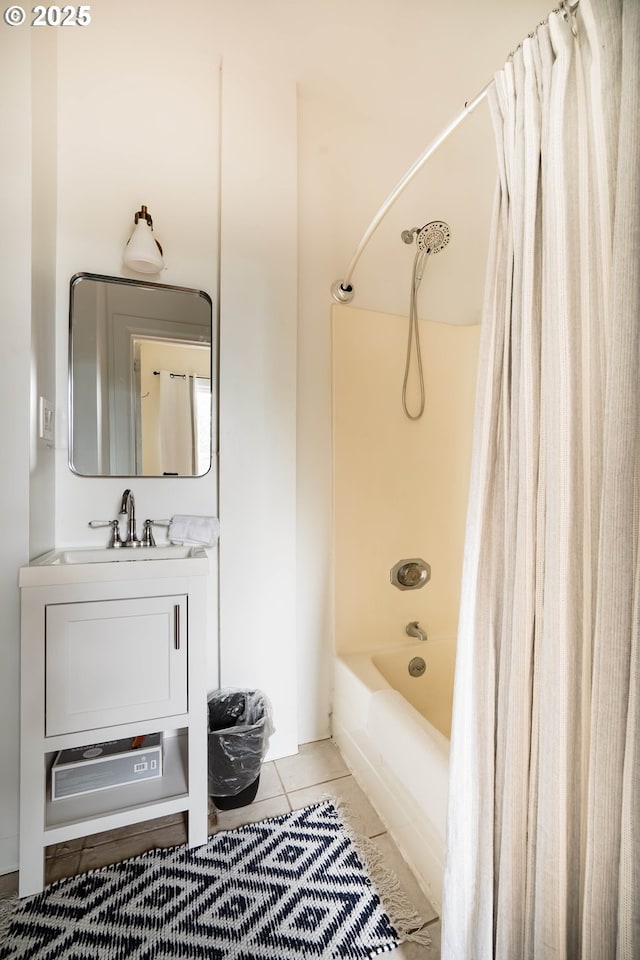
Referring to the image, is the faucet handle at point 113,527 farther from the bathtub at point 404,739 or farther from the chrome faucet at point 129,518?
the bathtub at point 404,739

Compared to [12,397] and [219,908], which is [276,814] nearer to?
[219,908]

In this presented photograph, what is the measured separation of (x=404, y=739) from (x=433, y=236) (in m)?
1.75

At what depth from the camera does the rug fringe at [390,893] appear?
3.19ft

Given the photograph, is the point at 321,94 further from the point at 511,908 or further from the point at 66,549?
the point at 511,908

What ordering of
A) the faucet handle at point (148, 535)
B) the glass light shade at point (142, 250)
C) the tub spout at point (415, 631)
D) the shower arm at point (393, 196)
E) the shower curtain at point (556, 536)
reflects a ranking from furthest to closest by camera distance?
1. the tub spout at point (415, 631)
2. the faucet handle at point (148, 535)
3. the glass light shade at point (142, 250)
4. the shower arm at point (393, 196)
5. the shower curtain at point (556, 536)

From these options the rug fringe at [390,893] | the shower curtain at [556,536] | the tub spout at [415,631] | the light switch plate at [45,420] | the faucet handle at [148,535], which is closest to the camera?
the shower curtain at [556,536]

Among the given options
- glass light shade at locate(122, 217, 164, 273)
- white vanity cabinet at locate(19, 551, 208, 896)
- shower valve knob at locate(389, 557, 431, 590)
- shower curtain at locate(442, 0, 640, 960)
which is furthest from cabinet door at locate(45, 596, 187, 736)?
glass light shade at locate(122, 217, 164, 273)

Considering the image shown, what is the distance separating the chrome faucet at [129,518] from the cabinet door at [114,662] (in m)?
0.35

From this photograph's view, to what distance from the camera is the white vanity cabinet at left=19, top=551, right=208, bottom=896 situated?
41.9 inches

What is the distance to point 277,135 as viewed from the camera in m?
1.63

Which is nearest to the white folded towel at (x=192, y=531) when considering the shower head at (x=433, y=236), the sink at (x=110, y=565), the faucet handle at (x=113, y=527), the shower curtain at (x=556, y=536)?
the sink at (x=110, y=565)

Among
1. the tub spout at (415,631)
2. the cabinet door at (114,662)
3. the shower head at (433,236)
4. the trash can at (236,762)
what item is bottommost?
the trash can at (236,762)

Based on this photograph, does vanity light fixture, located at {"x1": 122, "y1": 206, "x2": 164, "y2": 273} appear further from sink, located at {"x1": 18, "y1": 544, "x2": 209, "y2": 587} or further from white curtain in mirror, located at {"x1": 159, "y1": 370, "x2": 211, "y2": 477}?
sink, located at {"x1": 18, "y1": 544, "x2": 209, "y2": 587}

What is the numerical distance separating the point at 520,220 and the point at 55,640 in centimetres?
146
